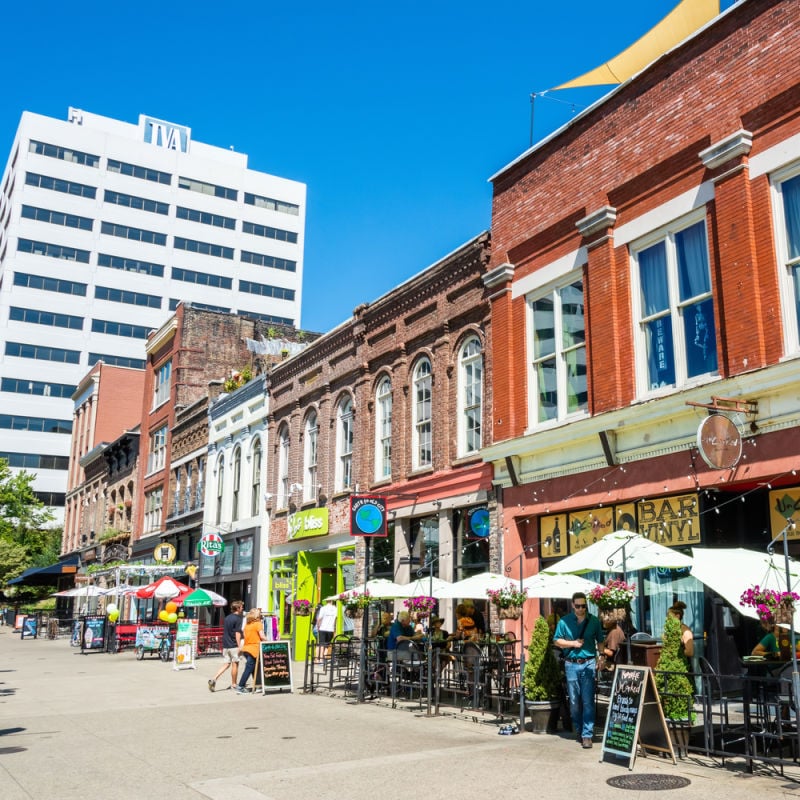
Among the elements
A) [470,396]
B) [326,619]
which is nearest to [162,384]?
[326,619]

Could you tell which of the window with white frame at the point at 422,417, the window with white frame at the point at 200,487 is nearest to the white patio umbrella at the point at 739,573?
the window with white frame at the point at 422,417

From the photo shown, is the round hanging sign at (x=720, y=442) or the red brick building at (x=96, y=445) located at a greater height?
the red brick building at (x=96, y=445)

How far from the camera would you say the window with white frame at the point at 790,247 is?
12.3 m

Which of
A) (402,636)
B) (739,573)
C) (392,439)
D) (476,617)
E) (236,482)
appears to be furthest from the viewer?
(236,482)

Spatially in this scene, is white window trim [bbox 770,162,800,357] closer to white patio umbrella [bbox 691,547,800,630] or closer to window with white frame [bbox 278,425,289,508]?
white patio umbrella [bbox 691,547,800,630]

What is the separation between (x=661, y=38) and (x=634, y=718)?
42.6 feet

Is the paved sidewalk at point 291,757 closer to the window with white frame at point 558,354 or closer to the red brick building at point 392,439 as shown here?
the red brick building at point 392,439

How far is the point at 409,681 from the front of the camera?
15859 mm

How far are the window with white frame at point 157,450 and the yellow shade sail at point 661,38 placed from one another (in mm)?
28874

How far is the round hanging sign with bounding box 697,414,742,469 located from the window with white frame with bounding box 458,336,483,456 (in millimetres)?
7711

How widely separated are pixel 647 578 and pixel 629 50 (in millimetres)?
10293

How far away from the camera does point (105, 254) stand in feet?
280

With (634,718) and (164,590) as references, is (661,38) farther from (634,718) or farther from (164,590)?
(164,590)

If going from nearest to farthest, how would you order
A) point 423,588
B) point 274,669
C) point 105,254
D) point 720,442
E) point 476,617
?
point 720,442
point 423,588
point 274,669
point 476,617
point 105,254
